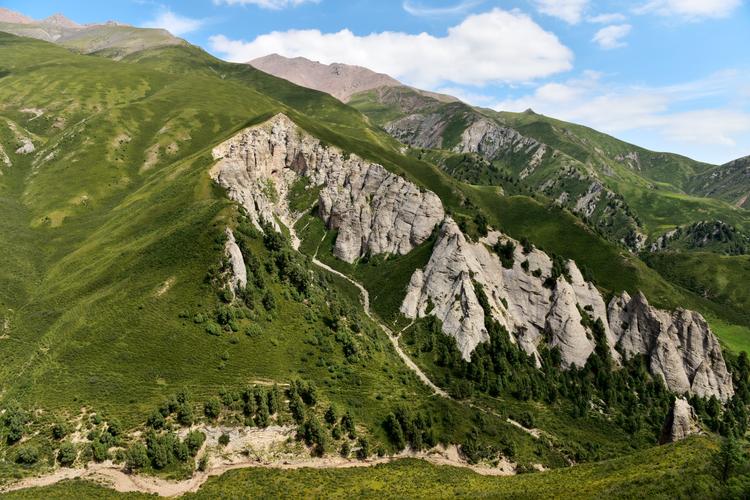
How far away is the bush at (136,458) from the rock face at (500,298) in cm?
8850

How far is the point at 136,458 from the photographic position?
6588cm

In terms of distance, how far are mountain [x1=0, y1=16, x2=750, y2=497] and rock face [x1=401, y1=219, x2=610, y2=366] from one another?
74 centimetres

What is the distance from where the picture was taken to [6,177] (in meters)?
175

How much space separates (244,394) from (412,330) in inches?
2674

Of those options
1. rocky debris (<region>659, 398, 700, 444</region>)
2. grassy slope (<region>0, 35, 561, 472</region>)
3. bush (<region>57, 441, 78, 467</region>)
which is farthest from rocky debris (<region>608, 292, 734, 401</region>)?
bush (<region>57, 441, 78, 467</region>)


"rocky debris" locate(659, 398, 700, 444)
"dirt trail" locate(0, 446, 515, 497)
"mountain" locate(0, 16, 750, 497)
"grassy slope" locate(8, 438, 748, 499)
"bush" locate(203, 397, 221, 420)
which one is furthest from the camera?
"rocky debris" locate(659, 398, 700, 444)

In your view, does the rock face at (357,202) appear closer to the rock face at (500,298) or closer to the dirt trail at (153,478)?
the rock face at (500,298)

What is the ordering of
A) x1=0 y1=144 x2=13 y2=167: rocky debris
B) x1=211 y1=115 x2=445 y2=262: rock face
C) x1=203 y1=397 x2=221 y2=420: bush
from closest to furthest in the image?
x1=203 y1=397 x2=221 y2=420: bush
x1=211 y1=115 x2=445 y2=262: rock face
x1=0 y1=144 x2=13 y2=167: rocky debris

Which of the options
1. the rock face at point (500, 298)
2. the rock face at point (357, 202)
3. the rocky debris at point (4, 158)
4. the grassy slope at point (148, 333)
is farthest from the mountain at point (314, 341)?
the rocky debris at point (4, 158)

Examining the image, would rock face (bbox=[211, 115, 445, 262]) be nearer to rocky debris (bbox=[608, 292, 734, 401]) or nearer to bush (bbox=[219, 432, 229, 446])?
rocky debris (bbox=[608, 292, 734, 401])

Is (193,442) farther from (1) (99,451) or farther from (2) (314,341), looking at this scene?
(2) (314,341)

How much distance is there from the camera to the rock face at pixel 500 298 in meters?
136

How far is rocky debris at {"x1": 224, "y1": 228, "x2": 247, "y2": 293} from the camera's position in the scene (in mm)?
103562

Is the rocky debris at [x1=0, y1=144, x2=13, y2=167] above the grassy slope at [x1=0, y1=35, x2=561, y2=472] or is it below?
above
